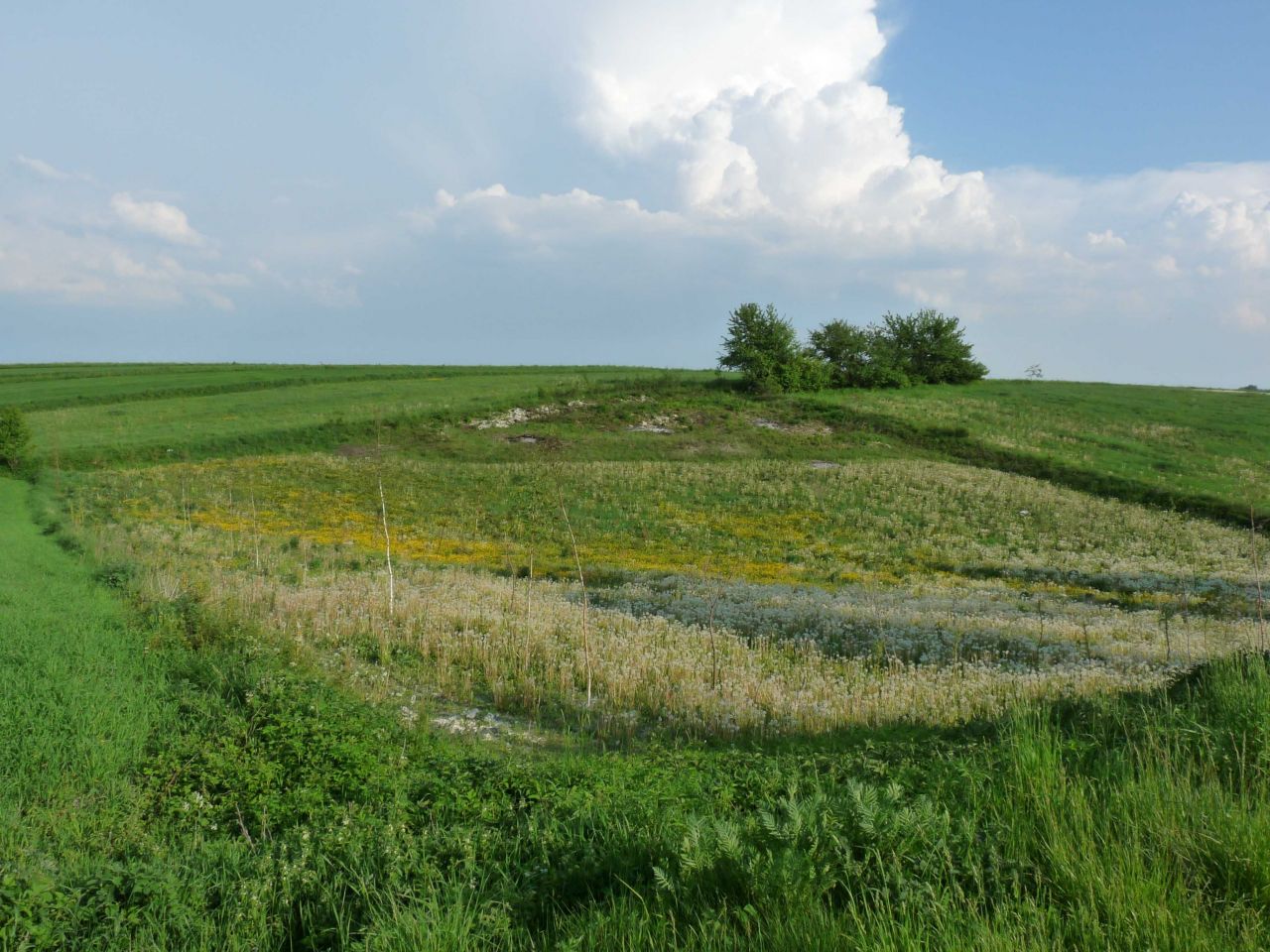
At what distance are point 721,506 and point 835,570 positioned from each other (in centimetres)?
1153

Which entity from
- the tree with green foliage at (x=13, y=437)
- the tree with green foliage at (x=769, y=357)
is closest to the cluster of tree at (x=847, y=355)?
the tree with green foliage at (x=769, y=357)

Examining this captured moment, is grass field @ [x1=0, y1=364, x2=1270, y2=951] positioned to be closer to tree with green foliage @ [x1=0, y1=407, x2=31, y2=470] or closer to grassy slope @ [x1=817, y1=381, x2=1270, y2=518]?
tree with green foliage @ [x1=0, y1=407, x2=31, y2=470]

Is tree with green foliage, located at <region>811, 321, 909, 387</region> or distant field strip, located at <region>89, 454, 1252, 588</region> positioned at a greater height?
tree with green foliage, located at <region>811, 321, 909, 387</region>

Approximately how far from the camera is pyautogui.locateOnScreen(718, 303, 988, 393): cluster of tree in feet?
236

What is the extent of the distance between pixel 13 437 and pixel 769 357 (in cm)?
5556

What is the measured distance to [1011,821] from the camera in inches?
191

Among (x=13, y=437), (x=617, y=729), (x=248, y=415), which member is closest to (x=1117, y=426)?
(x=617, y=729)

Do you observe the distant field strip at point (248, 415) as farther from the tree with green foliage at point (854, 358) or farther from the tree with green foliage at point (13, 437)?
→ the tree with green foliage at point (854, 358)

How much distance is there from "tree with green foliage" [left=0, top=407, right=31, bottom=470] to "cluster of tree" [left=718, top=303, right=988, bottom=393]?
53149 mm

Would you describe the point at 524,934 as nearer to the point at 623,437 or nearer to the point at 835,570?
the point at 835,570

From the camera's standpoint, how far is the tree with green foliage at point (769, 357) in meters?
70.9

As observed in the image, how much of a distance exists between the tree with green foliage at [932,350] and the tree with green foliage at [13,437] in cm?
7061

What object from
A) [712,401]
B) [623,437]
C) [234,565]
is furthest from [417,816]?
[712,401]

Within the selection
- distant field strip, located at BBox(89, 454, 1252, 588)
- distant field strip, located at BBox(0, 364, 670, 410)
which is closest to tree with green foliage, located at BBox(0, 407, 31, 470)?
distant field strip, located at BBox(89, 454, 1252, 588)
